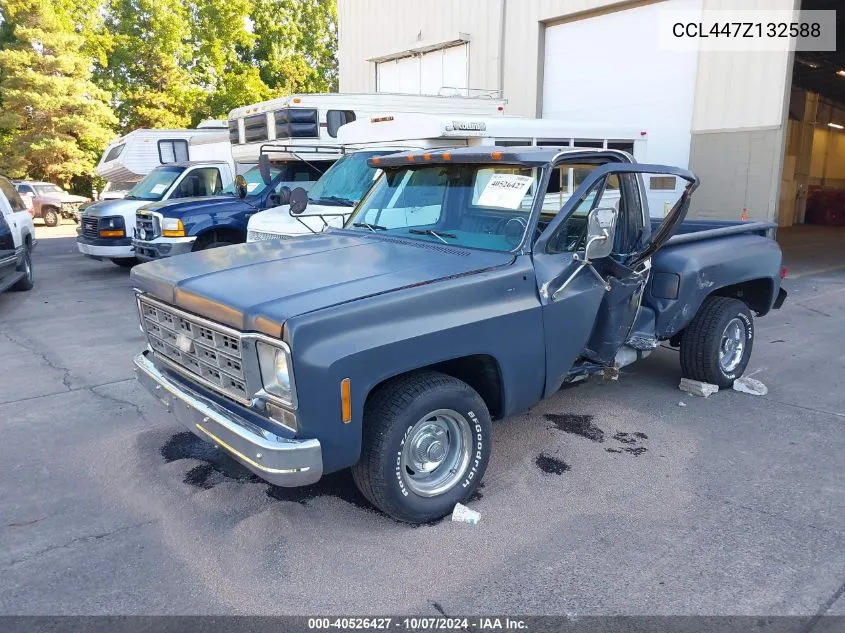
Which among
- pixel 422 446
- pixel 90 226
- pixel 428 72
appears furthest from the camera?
pixel 428 72

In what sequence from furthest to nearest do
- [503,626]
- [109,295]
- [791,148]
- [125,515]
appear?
[791,148] → [109,295] → [125,515] → [503,626]

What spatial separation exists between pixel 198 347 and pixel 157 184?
32.4 ft

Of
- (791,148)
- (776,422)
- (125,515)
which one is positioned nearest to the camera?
(125,515)

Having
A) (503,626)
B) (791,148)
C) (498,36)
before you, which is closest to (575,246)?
(503,626)

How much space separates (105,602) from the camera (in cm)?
310

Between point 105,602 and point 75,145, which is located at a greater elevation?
point 75,145

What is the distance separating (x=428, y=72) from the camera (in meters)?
18.7

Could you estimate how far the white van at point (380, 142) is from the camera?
8461 mm

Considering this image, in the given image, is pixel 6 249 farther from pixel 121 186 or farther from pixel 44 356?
pixel 121 186

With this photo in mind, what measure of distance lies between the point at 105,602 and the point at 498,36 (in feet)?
50.8

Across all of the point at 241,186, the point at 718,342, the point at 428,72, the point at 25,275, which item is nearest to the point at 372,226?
the point at 718,342

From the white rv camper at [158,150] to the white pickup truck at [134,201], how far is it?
3721 mm

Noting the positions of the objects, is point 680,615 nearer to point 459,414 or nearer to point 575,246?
point 459,414

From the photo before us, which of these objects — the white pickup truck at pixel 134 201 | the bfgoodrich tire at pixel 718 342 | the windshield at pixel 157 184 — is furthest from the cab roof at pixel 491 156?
the windshield at pixel 157 184
